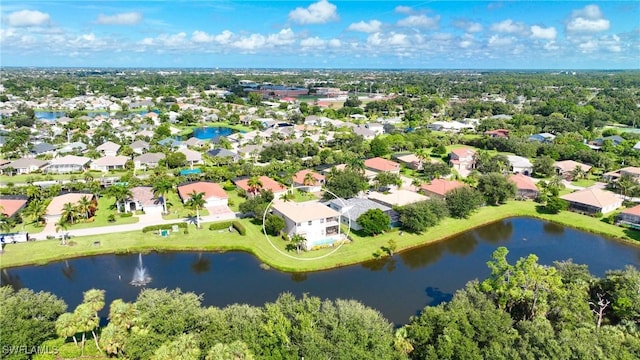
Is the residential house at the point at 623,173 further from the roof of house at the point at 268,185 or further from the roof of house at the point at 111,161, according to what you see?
the roof of house at the point at 111,161

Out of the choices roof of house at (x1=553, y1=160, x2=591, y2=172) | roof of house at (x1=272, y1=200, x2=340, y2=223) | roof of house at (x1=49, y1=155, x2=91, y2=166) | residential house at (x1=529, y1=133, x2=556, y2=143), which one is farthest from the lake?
residential house at (x1=529, y1=133, x2=556, y2=143)

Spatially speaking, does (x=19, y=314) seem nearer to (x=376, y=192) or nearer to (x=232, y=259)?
(x=232, y=259)

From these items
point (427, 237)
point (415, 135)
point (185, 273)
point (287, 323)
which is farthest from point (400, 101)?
point (287, 323)

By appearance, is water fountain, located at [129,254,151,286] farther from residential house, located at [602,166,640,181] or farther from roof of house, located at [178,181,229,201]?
residential house, located at [602,166,640,181]

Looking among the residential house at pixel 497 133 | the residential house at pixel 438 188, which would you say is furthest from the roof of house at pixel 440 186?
the residential house at pixel 497 133

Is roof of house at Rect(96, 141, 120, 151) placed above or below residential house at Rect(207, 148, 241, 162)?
above

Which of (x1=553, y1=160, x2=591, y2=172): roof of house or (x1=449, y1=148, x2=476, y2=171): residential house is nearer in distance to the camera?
(x1=553, y1=160, x2=591, y2=172): roof of house

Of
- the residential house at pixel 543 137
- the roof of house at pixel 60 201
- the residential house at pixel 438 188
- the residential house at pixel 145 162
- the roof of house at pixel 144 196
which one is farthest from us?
the residential house at pixel 543 137
